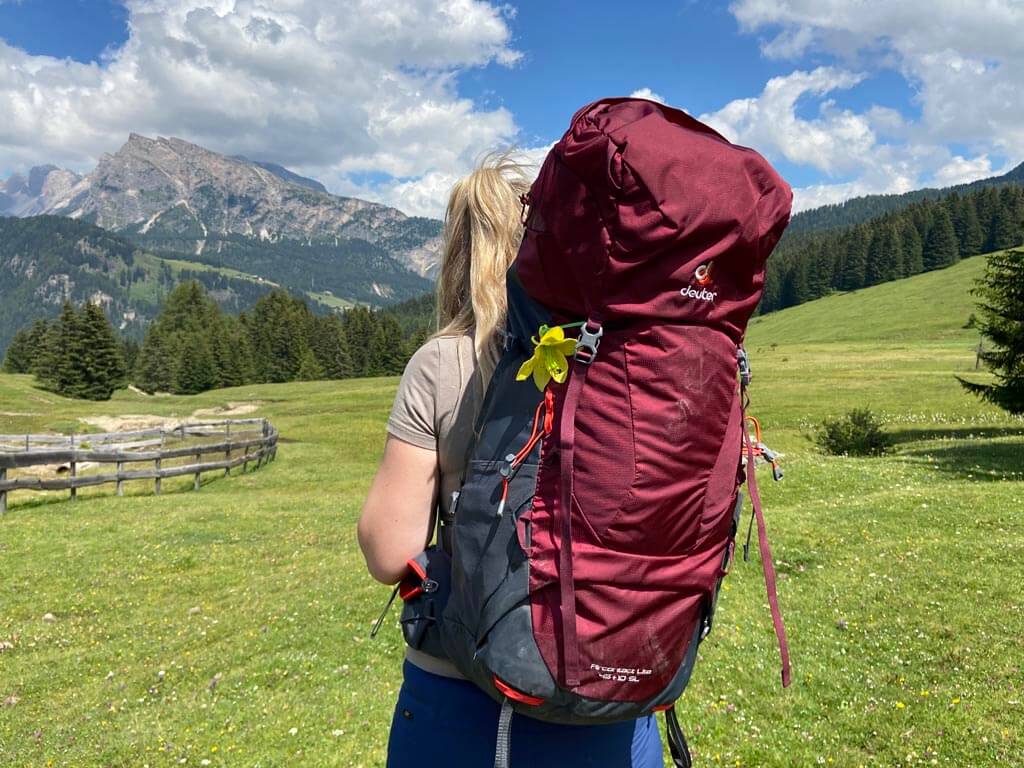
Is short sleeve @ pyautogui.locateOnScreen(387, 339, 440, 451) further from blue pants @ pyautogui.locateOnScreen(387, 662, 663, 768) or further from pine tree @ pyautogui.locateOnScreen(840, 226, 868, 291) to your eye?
pine tree @ pyautogui.locateOnScreen(840, 226, 868, 291)

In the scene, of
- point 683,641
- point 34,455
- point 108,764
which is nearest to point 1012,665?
point 683,641

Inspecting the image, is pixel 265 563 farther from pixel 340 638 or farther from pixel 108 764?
pixel 108 764

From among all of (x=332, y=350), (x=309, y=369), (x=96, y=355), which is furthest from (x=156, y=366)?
(x=96, y=355)

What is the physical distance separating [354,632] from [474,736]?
7.35 metres

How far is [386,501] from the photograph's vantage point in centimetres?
236

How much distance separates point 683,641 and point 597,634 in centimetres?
33

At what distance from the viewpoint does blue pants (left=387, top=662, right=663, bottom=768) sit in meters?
2.27

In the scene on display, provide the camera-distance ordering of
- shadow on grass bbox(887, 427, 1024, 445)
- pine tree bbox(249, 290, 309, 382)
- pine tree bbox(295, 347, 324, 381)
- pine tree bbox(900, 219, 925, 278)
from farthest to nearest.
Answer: pine tree bbox(900, 219, 925, 278), pine tree bbox(249, 290, 309, 382), pine tree bbox(295, 347, 324, 381), shadow on grass bbox(887, 427, 1024, 445)

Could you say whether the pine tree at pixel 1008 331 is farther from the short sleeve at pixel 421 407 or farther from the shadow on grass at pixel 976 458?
the short sleeve at pixel 421 407

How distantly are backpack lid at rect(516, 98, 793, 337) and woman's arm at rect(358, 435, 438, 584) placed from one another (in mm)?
Result: 708

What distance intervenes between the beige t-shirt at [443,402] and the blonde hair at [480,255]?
59 millimetres

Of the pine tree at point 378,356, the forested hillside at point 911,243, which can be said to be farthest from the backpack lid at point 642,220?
the forested hillside at point 911,243

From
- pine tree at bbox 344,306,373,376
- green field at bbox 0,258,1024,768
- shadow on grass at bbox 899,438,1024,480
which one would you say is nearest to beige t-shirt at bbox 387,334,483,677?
green field at bbox 0,258,1024,768

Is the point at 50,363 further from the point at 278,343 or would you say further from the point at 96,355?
the point at 278,343
